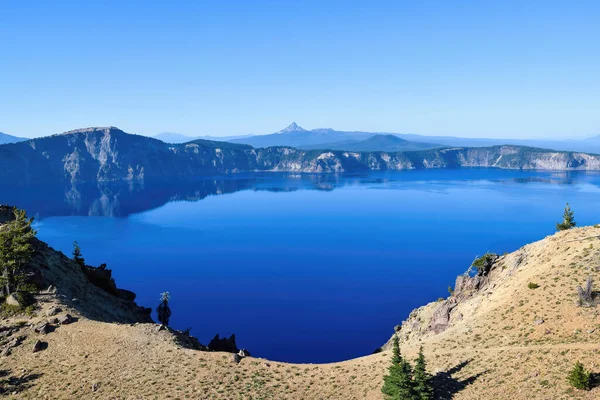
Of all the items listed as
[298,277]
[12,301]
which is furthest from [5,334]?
[298,277]

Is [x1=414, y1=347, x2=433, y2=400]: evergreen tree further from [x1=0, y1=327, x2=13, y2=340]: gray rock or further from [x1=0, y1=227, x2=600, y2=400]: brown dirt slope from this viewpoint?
[x1=0, y1=327, x2=13, y2=340]: gray rock

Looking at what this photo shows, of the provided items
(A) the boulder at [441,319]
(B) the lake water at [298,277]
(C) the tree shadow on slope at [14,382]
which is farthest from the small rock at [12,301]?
(A) the boulder at [441,319]

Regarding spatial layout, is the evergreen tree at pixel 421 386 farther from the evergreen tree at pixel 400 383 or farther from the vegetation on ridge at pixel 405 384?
the evergreen tree at pixel 400 383

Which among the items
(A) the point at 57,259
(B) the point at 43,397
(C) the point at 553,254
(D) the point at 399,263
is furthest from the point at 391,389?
(D) the point at 399,263

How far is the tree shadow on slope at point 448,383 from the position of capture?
33.0 metres

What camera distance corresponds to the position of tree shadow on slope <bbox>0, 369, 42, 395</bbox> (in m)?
36.4

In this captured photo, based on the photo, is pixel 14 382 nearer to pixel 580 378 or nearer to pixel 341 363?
pixel 341 363

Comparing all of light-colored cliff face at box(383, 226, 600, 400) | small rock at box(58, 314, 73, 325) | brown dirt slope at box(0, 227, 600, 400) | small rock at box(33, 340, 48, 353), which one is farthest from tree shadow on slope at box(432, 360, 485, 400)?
small rock at box(58, 314, 73, 325)

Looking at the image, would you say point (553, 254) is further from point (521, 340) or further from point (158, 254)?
point (158, 254)

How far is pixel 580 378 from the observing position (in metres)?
29.1

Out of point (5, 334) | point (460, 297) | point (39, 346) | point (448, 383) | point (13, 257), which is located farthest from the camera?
point (460, 297)

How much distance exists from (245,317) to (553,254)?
71812mm

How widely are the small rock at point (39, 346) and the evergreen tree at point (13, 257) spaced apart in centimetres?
1242

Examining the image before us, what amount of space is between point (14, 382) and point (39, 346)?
576cm
